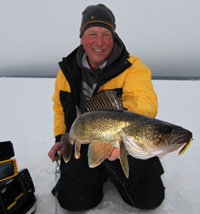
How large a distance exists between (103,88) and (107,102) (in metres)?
0.77

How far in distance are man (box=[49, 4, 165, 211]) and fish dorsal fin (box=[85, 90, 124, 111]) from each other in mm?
191

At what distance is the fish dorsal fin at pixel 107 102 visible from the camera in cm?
163

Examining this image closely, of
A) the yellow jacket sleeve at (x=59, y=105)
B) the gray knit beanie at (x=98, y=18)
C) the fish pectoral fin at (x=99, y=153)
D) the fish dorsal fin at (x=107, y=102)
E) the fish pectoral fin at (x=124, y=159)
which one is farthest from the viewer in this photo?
the yellow jacket sleeve at (x=59, y=105)

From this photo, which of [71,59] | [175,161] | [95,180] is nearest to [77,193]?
[95,180]

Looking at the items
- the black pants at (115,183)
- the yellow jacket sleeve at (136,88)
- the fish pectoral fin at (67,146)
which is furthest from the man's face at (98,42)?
the black pants at (115,183)

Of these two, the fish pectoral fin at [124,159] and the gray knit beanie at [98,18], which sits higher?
the gray knit beanie at [98,18]

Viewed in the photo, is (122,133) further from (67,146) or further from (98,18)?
(98,18)

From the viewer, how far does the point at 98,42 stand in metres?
2.35

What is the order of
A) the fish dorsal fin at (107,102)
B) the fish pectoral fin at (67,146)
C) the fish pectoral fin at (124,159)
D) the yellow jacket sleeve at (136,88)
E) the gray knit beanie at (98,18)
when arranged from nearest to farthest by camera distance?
the fish pectoral fin at (124,159) < the fish dorsal fin at (107,102) < the yellow jacket sleeve at (136,88) < the fish pectoral fin at (67,146) < the gray knit beanie at (98,18)

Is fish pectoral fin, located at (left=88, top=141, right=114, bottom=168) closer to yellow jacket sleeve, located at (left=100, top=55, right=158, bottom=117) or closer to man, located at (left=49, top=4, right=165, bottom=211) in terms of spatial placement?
man, located at (left=49, top=4, right=165, bottom=211)

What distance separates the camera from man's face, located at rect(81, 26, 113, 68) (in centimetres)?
236

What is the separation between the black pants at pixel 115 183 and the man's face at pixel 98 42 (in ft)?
5.48

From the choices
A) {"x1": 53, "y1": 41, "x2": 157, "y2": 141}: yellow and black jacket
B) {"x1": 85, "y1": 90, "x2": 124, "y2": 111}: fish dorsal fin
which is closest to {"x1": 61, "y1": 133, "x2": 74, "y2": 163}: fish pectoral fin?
{"x1": 53, "y1": 41, "x2": 157, "y2": 141}: yellow and black jacket

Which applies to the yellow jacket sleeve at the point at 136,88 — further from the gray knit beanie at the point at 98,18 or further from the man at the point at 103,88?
the gray knit beanie at the point at 98,18
